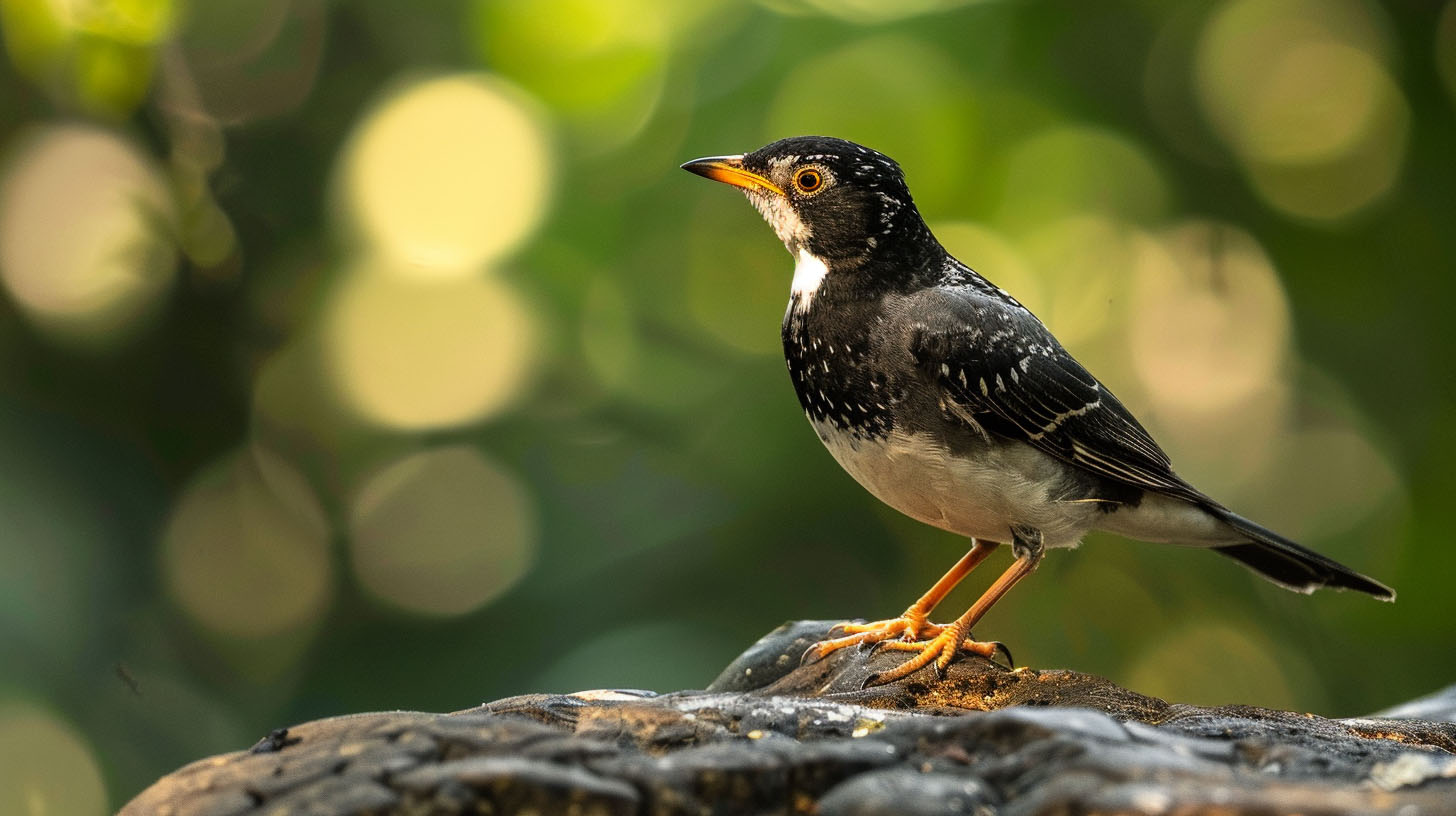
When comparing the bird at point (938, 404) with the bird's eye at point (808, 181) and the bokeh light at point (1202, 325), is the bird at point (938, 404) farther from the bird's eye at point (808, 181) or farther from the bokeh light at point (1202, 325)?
the bokeh light at point (1202, 325)

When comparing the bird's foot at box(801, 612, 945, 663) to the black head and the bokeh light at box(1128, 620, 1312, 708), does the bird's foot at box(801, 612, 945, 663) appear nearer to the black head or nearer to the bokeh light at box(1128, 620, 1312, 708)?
the black head

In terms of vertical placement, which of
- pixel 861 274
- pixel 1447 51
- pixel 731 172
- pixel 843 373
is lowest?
pixel 843 373

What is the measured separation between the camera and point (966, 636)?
4051mm

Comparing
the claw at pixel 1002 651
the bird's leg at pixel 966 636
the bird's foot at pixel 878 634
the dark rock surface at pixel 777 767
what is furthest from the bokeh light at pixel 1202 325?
the dark rock surface at pixel 777 767

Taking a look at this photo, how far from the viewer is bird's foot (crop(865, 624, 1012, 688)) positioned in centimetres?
384

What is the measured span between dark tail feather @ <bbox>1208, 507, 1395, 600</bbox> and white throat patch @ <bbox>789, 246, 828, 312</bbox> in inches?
67.6

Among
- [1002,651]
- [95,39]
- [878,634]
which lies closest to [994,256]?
[1002,651]

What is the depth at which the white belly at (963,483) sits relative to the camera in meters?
4.00

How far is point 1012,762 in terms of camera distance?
7.39 feet

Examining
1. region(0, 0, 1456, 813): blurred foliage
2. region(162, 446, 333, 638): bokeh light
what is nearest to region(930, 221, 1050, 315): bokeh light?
region(0, 0, 1456, 813): blurred foliage

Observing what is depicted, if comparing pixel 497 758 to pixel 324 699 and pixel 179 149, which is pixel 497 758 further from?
pixel 179 149

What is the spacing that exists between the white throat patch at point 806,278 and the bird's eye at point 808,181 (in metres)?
0.21

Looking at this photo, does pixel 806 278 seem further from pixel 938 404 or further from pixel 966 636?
pixel 966 636

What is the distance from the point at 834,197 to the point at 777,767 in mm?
2673
